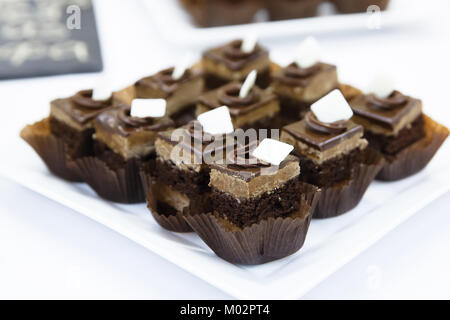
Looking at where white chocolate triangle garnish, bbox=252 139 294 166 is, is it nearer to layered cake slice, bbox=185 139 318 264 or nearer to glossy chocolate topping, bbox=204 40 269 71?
layered cake slice, bbox=185 139 318 264

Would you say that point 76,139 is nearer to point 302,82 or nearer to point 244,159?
point 244,159

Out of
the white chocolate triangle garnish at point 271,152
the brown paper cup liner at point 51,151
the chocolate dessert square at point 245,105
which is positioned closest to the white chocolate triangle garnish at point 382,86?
the chocolate dessert square at point 245,105

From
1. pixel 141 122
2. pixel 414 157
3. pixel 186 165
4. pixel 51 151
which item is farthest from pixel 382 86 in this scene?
pixel 51 151

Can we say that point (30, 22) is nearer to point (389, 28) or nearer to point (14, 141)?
point (14, 141)

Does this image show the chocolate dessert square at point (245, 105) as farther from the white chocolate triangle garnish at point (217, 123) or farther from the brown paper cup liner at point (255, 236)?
the brown paper cup liner at point (255, 236)

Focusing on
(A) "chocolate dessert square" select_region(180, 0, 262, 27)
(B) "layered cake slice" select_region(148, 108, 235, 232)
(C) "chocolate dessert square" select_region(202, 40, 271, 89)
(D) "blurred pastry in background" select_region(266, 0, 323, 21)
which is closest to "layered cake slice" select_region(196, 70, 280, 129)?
(B) "layered cake slice" select_region(148, 108, 235, 232)

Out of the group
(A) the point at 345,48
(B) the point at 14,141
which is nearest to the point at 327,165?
(B) the point at 14,141
